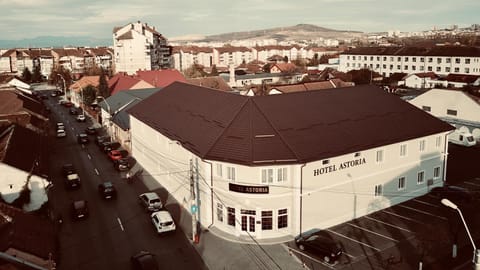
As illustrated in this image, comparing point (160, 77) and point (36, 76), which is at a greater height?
point (160, 77)

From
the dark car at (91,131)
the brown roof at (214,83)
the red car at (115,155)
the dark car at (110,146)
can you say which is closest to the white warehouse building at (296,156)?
the red car at (115,155)

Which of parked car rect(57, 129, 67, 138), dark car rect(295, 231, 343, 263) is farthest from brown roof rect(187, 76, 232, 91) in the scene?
dark car rect(295, 231, 343, 263)

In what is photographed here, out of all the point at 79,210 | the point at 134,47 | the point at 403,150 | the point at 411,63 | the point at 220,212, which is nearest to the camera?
the point at 220,212

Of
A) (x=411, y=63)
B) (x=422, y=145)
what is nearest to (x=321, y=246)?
(x=422, y=145)

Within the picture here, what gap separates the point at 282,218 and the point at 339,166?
5.13 meters

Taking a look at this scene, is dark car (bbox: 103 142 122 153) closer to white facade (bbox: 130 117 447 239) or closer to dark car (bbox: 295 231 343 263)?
white facade (bbox: 130 117 447 239)

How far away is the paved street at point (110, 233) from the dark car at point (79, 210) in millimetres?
418

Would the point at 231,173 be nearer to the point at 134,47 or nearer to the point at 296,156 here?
the point at 296,156

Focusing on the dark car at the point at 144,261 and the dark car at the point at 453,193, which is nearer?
the dark car at the point at 144,261

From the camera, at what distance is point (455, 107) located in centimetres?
4953

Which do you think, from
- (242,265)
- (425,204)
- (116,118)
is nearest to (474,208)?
(425,204)

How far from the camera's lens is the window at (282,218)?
83.3ft

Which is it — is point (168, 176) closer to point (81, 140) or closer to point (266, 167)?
point (266, 167)

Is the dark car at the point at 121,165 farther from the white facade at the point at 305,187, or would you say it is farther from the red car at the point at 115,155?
the white facade at the point at 305,187
